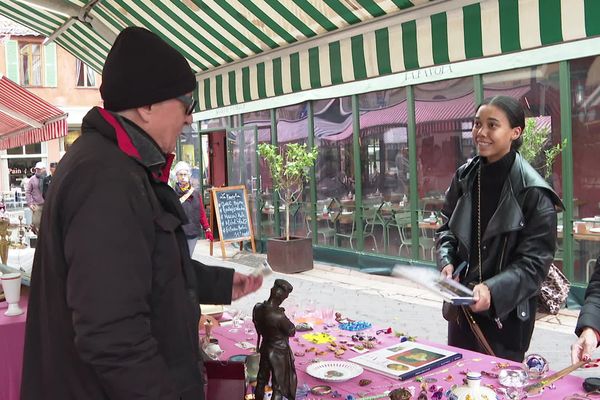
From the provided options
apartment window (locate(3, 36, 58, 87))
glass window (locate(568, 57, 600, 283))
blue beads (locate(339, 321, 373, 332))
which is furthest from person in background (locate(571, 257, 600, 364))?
apartment window (locate(3, 36, 58, 87))

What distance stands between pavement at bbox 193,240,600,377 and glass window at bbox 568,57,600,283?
2.14ft

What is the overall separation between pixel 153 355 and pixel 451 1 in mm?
3035

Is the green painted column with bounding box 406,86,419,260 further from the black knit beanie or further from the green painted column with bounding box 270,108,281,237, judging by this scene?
the black knit beanie

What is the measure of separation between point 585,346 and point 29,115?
10.5 m

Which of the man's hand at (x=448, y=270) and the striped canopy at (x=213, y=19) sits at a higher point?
the striped canopy at (x=213, y=19)

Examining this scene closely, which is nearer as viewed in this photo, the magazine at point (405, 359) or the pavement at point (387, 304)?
the magazine at point (405, 359)

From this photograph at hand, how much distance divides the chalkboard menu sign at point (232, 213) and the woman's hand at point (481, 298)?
7807mm

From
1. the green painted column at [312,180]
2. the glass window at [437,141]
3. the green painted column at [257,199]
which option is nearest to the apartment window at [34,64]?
the green painted column at [257,199]

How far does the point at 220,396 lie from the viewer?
1679 millimetres

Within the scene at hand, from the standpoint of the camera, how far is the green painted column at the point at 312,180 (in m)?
9.56

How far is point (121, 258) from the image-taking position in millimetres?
1276

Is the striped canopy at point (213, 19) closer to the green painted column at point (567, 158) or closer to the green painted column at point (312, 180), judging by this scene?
the green painted column at point (567, 158)

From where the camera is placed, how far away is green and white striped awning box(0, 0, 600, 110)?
287 cm

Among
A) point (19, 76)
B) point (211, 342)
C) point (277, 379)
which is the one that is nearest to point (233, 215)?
point (211, 342)
